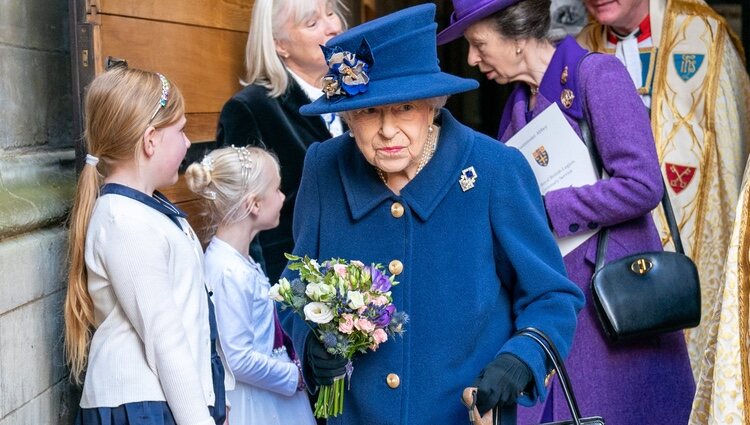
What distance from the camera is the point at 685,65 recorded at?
4848 millimetres

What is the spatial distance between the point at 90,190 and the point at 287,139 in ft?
4.45

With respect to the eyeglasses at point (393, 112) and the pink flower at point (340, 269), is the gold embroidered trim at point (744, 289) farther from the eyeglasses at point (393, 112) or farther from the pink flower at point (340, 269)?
the pink flower at point (340, 269)

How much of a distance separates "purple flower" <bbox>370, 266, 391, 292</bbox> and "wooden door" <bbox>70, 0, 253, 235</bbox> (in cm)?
124

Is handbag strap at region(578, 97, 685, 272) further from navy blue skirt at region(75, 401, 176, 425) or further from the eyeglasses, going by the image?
navy blue skirt at region(75, 401, 176, 425)

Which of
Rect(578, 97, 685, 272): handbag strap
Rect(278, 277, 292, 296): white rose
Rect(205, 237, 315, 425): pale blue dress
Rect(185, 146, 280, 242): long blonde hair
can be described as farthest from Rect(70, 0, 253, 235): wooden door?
Rect(578, 97, 685, 272): handbag strap

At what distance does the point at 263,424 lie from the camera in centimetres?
392

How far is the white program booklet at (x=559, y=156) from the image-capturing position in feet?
12.6

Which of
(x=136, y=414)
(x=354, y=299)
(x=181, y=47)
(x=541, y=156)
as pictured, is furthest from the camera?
(x=181, y=47)

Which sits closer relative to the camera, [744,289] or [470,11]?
[744,289]

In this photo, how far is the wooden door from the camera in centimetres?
349

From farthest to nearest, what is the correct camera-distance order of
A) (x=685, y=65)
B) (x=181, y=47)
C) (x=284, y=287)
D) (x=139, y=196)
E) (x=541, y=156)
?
1. (x=685, y=65)
2. (x=181, y=47)
3. (x=541, y=156)
4. (x=139, y=196)
5. (x=284, y=287)

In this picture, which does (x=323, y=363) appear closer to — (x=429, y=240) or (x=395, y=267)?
(x=395, y=267)

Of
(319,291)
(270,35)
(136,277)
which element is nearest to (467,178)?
(319,291)

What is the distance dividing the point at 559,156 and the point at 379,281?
1.38 m
